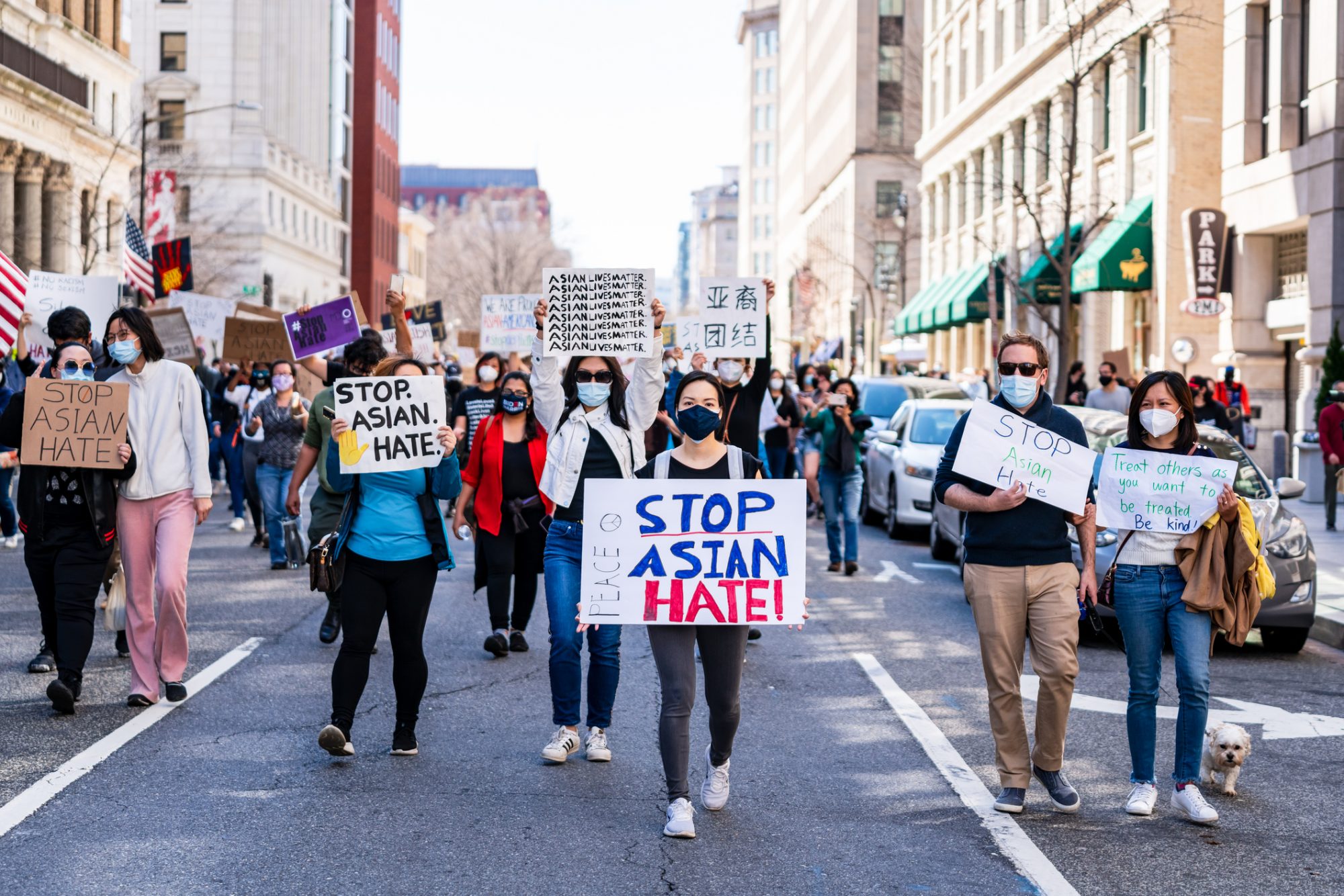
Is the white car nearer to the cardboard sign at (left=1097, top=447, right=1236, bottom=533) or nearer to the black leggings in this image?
the cardboard sign at (left=1097, top=447, right=1236, bottom=533)

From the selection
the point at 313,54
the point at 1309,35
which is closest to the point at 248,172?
the point at 313,54

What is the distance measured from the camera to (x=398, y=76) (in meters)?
112

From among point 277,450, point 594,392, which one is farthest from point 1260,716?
point 277,450

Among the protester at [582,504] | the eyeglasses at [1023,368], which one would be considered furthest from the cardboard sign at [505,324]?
the eyeglasses at [1023,368]

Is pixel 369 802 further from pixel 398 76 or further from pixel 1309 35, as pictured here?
pixel 398 76

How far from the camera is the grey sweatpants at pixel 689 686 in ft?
21.0

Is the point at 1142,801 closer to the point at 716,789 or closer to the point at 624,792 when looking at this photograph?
the point at 716,789

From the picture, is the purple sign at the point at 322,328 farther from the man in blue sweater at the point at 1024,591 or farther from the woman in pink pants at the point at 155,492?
the man in blue sweater at the point at 1024,591

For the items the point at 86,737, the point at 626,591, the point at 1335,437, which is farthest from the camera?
the point at 1335,437

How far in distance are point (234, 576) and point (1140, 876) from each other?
33.2 feet

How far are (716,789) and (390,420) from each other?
2.26m

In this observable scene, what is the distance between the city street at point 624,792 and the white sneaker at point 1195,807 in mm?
52

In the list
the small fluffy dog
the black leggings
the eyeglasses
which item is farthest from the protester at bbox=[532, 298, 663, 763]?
the small fluffy dog

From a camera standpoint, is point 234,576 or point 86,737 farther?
point 234,576
